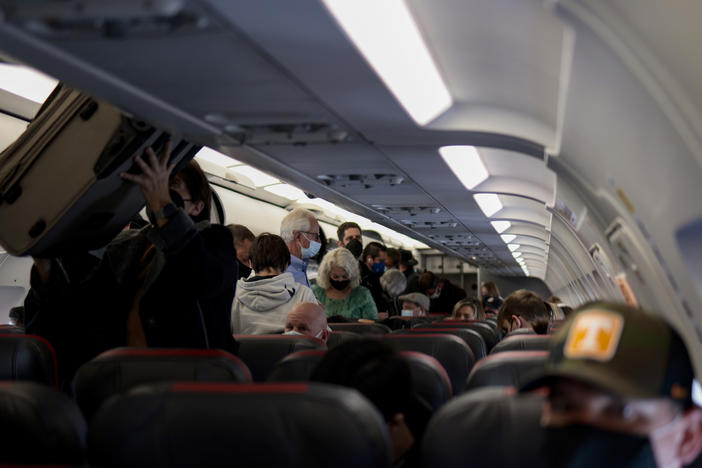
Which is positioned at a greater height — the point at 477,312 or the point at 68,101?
the point at 68,101

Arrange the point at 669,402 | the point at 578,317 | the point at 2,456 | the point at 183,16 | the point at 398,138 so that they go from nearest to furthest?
the point at 669,402 → the point at 578,317 → the point at 2,456 → the point at 183,16 → the point at 398,138

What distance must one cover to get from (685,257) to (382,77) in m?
1.65

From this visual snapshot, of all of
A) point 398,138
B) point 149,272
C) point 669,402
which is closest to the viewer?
point 669,402

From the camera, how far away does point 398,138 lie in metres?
4.94

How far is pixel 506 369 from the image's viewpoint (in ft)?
10.1

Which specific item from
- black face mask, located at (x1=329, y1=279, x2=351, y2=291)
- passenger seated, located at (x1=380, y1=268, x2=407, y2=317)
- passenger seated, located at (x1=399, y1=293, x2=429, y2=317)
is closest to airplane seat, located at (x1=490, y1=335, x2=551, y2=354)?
black face mask, located at (x1=329, y1=279, x2=351, y2=291)

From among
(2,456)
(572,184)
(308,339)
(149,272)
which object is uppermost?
(572,184)

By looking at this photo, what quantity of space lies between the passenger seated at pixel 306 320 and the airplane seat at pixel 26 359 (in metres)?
Answer: 1.76

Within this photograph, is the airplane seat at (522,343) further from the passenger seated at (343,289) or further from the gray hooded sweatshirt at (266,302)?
the passenger seated at (343,289)

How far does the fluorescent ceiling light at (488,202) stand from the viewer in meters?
8.34

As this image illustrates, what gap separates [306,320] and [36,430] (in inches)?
107

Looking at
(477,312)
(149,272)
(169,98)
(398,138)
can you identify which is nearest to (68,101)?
(169,98)

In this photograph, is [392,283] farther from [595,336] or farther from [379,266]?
[595,336]

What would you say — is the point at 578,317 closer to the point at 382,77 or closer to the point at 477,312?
the point at 382,77
